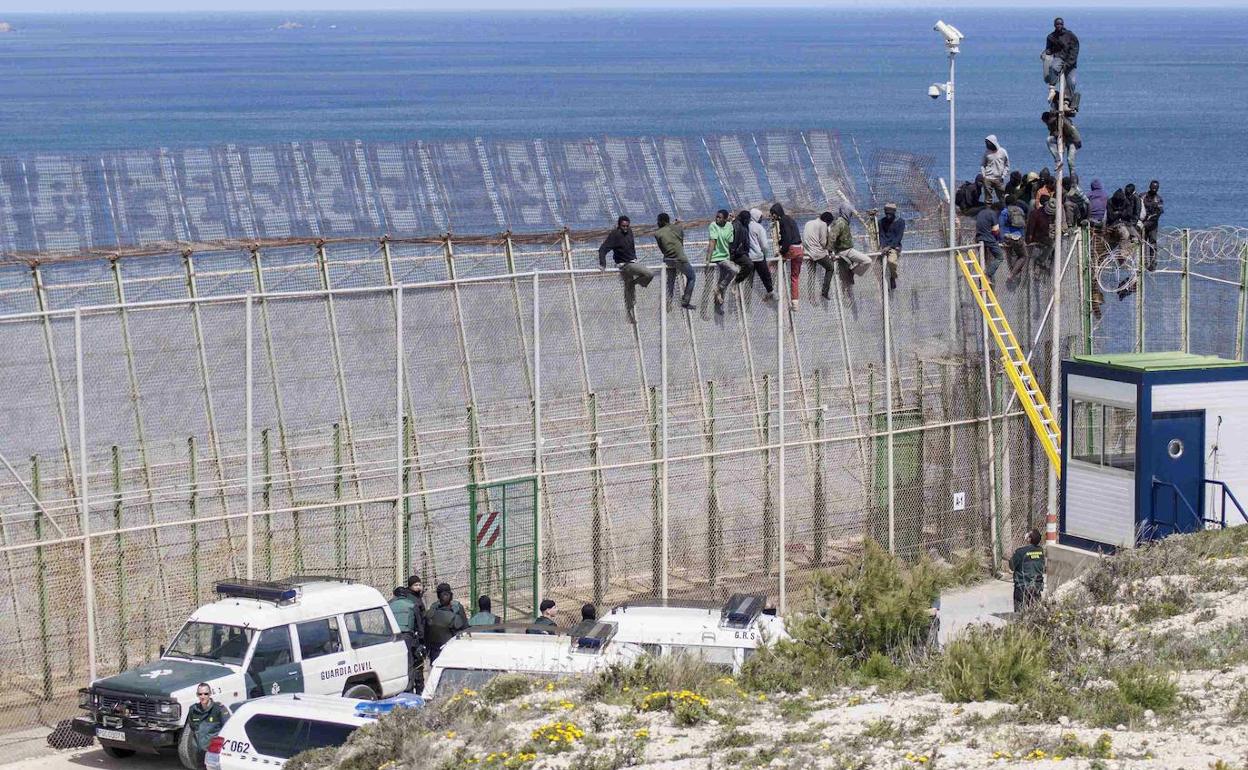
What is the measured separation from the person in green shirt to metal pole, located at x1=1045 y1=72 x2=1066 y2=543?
5.07 meters

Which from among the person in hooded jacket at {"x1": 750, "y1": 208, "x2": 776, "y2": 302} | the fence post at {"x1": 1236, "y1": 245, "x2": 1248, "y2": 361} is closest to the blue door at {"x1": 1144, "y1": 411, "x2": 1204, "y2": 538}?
the person in hooded jacket at {"x1": 750, "y1": 208, "x2": 776, "y2": 302}

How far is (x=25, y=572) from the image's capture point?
20219 millimetres

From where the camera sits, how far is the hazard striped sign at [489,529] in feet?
76.0

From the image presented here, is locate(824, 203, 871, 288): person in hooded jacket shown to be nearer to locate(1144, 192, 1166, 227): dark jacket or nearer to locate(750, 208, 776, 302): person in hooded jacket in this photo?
locate(750, 208, 776, 302): person in hooded jacket

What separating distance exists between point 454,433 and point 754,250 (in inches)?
206

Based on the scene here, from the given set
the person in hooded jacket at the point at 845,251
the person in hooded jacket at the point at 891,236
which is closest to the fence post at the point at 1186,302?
the person in hooded jacket at the point at 891,236

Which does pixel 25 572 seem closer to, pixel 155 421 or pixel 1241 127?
pixel 155 421

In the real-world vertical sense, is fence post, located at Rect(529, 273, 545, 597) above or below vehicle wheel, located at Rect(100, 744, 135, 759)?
above

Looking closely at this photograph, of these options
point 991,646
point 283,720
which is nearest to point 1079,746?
point 991,646

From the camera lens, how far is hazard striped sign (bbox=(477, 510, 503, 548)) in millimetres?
23172

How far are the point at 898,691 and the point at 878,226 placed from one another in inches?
Result: 527

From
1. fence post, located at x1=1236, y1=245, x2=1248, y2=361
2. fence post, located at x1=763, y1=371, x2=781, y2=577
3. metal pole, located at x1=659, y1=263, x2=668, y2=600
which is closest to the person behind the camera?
metal pole, located at x1=659, y1=263, x2=668, y2=600

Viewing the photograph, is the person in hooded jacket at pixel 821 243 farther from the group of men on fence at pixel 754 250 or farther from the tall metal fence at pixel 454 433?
the tall metal fence at pixel 454 433

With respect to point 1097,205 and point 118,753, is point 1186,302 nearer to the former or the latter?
point 1097,205
